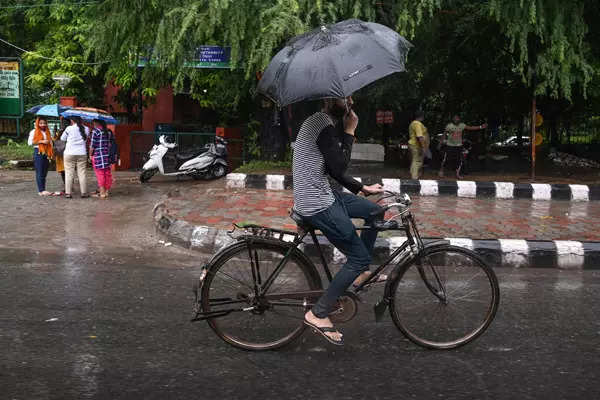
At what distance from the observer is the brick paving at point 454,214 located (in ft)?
28.0

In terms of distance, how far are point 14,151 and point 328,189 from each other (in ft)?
69.5

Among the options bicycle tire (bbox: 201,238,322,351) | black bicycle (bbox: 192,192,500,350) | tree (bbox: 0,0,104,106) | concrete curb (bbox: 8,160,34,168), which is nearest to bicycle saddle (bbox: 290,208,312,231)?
black bicycle (bbox: 192,192,500,350)

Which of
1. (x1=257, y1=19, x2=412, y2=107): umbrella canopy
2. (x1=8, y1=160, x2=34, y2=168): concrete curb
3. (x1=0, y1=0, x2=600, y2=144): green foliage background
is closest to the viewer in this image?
(x1=257, y1=19, x2=412, y2=107): umbrella canopy

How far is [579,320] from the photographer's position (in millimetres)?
5316

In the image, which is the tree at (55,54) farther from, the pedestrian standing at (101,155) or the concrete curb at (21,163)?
the pedestrian standing at (101,155)

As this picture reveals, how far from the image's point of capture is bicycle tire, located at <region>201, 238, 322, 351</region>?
4441 mm

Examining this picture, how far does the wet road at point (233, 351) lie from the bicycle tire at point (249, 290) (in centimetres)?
11

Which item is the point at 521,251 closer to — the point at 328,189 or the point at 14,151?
the point at 328,189

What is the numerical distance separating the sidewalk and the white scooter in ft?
10.0

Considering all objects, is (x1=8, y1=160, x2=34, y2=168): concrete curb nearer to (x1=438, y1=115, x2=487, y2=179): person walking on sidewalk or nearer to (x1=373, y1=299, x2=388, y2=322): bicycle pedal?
(x1=438, y1=115, x2=487, y2=179): person walking on sidewalk

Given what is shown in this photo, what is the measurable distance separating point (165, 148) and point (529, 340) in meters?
11.7

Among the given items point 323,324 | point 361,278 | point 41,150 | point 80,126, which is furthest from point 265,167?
point 323,324

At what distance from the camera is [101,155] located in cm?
1200

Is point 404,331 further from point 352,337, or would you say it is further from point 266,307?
point 266,307
